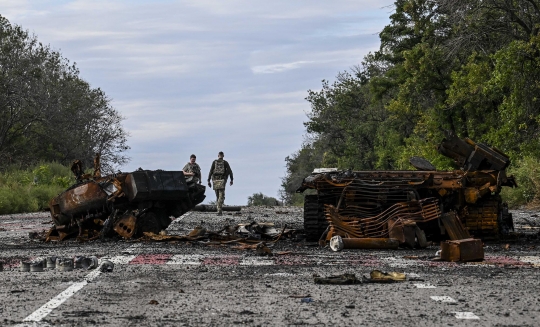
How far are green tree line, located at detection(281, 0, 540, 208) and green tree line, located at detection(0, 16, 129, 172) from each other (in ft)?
62.7

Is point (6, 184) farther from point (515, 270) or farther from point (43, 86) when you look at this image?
point (515, 270)

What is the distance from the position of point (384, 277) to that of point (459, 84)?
125ft

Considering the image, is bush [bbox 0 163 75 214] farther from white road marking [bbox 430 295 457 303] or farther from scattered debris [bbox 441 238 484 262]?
white road marking [bbox 430 295 457 303]

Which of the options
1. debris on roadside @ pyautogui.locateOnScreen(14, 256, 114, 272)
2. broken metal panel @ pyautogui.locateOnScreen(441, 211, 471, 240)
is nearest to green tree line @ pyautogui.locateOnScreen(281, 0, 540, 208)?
broken metal panel @ pyautogui.locateOnScreen(441, 211, 471, 240)

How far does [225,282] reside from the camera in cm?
1238

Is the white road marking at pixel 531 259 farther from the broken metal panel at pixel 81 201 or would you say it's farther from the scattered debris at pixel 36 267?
the broken metal panel at pixel 81 201

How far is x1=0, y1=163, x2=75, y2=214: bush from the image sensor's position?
43.1 meters

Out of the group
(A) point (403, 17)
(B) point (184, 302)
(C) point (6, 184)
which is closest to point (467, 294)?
(B) point (184, 302)

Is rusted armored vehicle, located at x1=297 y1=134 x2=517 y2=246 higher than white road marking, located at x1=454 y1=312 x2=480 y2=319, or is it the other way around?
rusted armored vehicle, located at x1=297 y1=134 x2=517 y2=246

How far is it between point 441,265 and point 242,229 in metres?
7.83

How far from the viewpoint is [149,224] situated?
2192 centimetres

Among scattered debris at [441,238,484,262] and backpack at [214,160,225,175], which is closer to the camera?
scattered debris at [441,238,484,262]

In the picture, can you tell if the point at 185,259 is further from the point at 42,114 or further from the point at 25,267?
the point at 42,114

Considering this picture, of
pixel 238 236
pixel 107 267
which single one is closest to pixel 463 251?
pixel 107 267
